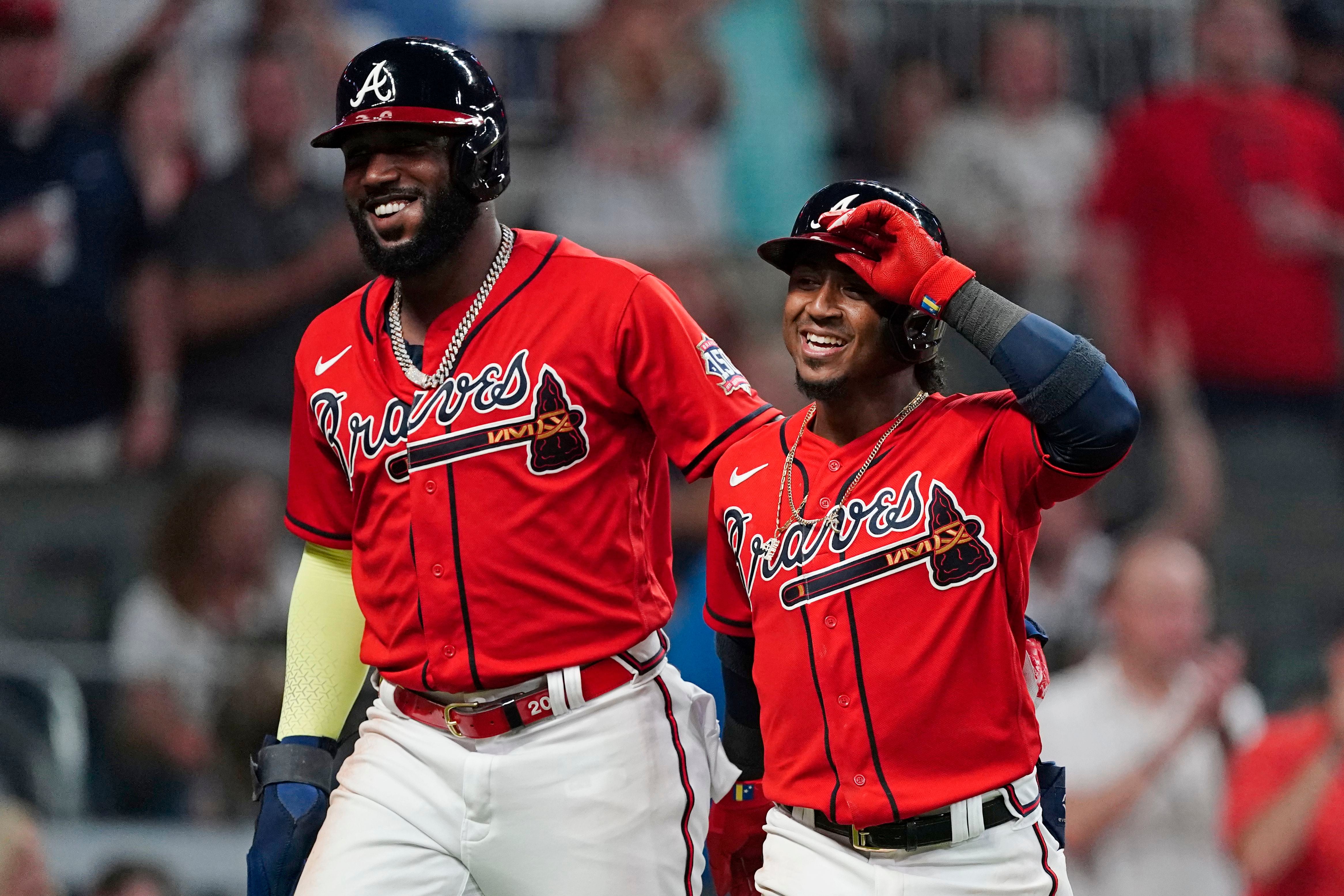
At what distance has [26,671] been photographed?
221 inches

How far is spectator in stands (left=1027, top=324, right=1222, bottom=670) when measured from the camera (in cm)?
667

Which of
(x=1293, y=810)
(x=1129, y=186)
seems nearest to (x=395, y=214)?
(x=1293, y=810)

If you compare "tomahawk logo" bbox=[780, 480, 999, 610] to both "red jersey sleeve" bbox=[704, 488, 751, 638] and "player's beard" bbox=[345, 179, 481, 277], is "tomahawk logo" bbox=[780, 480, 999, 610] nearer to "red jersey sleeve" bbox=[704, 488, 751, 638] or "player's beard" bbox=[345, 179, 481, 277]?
"red jersey sleeve" bbox=[704, 488, 751, 638]

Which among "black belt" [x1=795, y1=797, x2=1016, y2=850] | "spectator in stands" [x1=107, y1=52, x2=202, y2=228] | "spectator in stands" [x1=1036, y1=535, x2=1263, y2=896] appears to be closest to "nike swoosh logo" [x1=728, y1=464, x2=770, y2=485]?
"black belt" [x1=795, y1=797, x2=1016, y2=850]

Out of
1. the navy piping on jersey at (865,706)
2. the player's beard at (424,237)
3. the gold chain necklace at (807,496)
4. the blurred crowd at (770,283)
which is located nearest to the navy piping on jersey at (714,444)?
the gold chain necklace at (807,496)

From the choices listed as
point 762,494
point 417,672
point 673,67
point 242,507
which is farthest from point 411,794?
point 673,67

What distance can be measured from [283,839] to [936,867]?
113 cm

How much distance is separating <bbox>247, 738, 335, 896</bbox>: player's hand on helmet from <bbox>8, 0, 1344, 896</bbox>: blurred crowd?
240 cm

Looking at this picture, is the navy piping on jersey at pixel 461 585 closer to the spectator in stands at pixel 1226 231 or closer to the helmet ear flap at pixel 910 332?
the helmet ear flap at pixel 910 332

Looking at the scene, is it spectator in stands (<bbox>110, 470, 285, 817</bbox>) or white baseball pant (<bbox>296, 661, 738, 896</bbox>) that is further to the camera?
spectator in stands (<bbox>110, 470, 285, 817</bbox>)

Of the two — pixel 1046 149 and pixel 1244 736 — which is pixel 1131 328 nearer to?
pixel 1046 149

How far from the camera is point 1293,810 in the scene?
5684mm

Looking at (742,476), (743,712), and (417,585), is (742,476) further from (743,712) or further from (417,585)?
(417,585)

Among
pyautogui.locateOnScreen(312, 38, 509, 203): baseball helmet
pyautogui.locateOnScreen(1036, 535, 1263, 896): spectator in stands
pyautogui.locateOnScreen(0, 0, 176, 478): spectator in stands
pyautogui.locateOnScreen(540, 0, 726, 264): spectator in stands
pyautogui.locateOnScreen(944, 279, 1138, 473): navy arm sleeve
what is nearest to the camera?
pyautogui.locateOnScreen(944, 279, 1138, 473): navy arm sleeve
